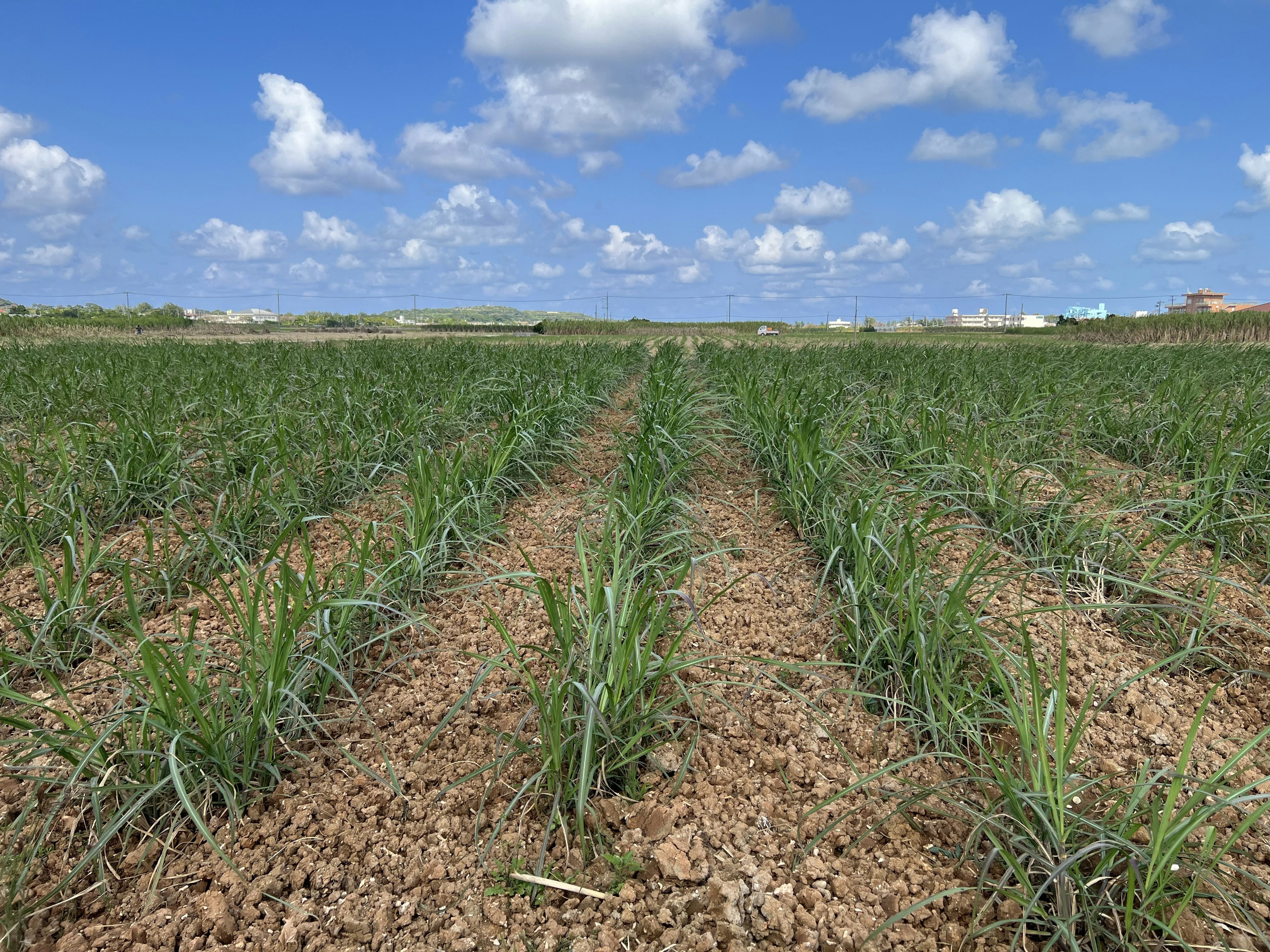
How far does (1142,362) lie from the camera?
7633 millimetres

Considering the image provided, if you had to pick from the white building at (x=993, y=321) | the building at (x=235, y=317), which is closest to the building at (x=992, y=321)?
the white building at (x=993, y=321)

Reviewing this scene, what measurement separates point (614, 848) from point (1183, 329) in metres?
28.5

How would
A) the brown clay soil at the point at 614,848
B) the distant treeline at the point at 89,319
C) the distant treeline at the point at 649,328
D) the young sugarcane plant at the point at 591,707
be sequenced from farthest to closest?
the distant treeline at the point at 649,328 → the distant treeline at the point at 89,319 → the young sugarcane plant at the point at 591,707 → the brown clay soil at the point at 614,848

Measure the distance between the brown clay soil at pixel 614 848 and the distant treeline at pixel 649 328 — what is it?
26.5m

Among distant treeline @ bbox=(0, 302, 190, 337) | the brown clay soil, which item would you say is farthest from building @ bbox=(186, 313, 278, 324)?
the brown clay soil

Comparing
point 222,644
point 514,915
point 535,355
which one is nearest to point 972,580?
point 514,915

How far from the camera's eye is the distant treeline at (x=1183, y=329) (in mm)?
19547

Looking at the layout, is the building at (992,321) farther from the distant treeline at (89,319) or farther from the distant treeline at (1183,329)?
the distant treeline at (89,319)

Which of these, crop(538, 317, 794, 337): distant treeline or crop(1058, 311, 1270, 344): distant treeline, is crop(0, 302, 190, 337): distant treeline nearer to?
crop(538, 317, 794, 337): distant treeline

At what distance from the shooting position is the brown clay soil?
1.27m

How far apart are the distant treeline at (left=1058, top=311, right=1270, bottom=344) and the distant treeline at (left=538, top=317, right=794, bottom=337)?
570 inches

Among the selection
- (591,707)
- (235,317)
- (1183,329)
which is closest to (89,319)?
(235,317)

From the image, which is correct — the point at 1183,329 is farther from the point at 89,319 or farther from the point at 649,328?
the point at 89,319

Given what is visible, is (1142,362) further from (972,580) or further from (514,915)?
(514,915)
